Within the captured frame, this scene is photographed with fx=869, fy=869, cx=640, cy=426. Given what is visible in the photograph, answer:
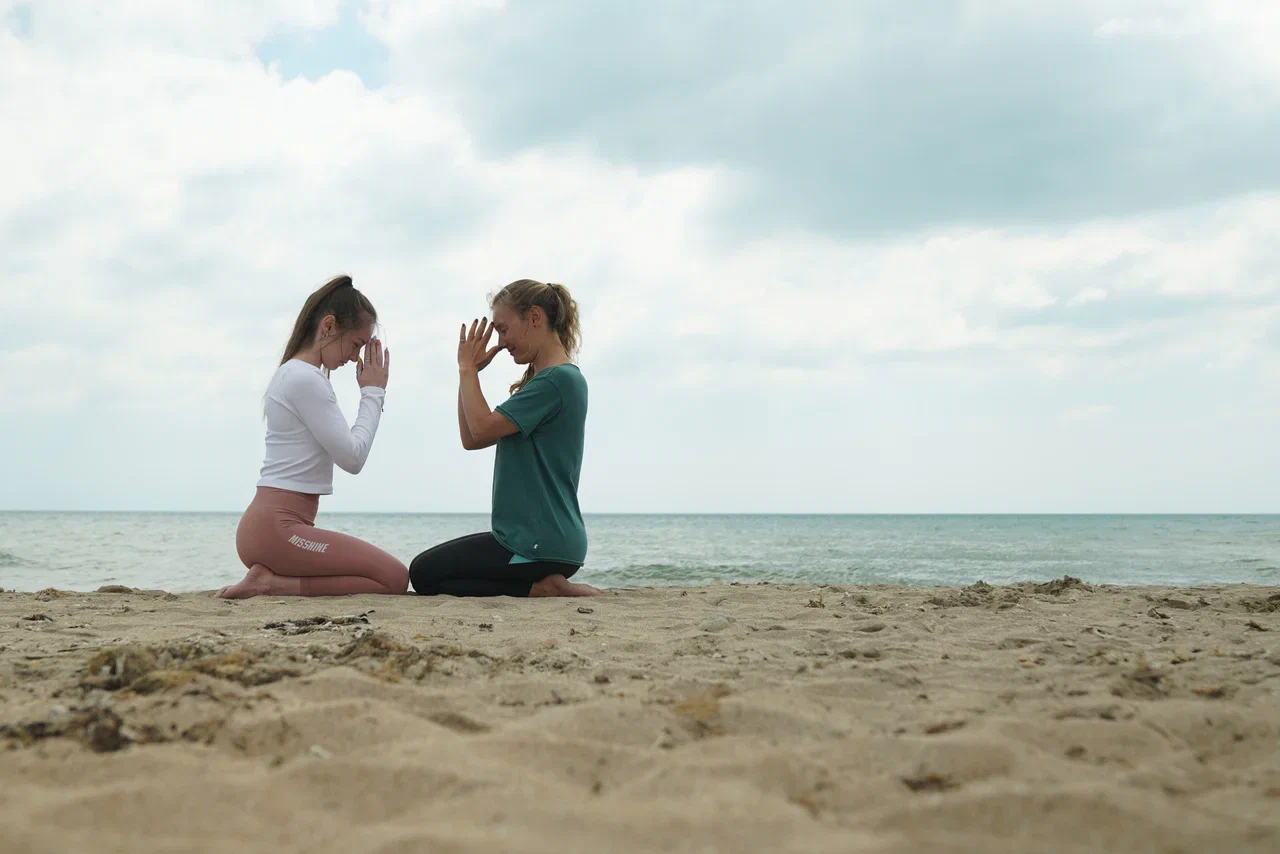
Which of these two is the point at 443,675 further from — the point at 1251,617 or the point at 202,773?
the point at 1251,617

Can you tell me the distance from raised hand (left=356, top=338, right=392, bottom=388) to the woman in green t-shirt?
0.52 metres

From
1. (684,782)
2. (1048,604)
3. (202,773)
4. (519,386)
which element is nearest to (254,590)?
(519,386)

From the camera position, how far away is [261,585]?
470 centimetres

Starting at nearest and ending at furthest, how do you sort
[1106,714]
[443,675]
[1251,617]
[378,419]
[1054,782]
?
[1054,782], [1106,714], [443,675], [1251,617], [378,419]

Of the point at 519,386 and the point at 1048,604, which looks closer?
the point at 1048,604

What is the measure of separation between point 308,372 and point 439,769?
353cm

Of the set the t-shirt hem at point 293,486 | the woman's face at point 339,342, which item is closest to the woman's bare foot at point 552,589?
the t-shirt hem at point 293,486

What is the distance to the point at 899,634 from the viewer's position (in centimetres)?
324

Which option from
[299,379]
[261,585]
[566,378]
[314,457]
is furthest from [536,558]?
[299,379]

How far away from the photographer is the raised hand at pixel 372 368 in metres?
5.07

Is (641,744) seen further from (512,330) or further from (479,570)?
(512,330)

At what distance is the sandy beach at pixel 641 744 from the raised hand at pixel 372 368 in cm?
224

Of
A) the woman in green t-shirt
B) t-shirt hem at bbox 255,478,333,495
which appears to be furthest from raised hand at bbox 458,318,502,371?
t-shirt hem at bbox 255,478,333,495

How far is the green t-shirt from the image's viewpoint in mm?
4727
